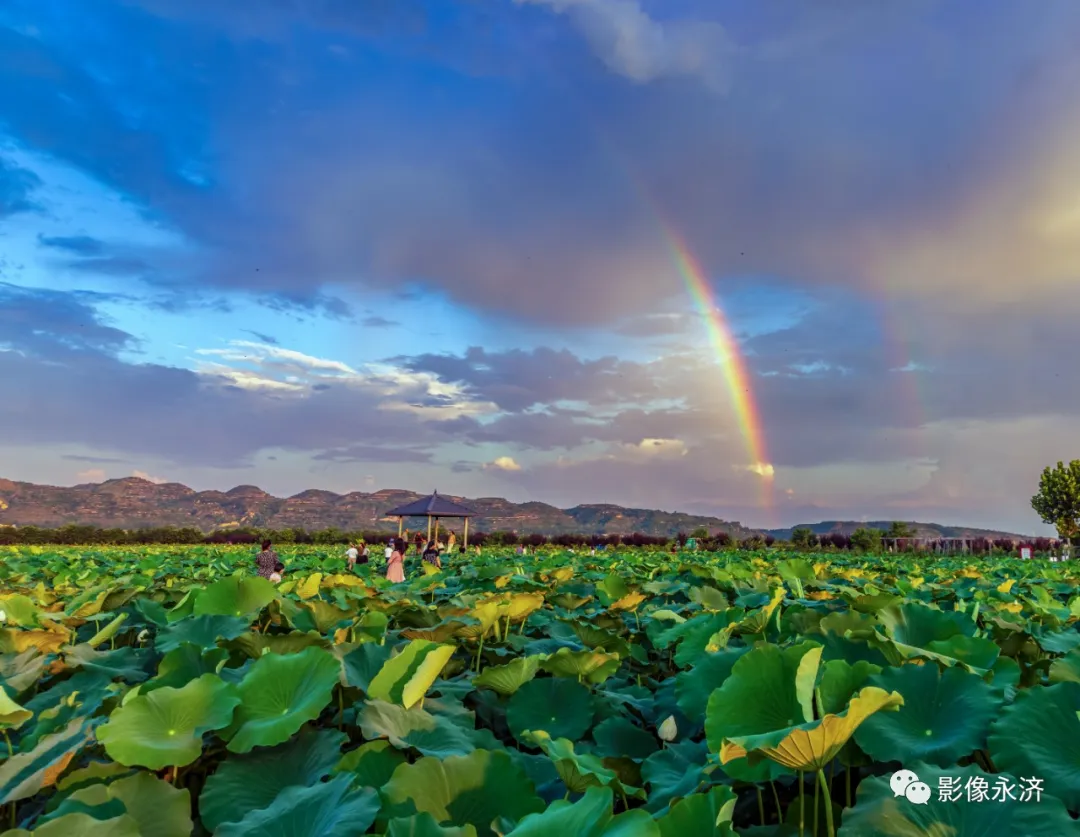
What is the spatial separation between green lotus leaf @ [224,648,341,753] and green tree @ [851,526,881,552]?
116 ft

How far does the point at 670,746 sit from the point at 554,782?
0.29 meters

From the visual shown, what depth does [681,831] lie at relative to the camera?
0.94 meters

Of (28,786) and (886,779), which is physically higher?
(886,779)

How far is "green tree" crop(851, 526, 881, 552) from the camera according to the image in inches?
1315

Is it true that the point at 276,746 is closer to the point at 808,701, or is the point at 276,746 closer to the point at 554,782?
the point at 554,782

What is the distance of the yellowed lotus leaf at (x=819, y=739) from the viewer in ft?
3.12

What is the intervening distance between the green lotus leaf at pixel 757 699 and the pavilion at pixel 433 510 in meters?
32.9

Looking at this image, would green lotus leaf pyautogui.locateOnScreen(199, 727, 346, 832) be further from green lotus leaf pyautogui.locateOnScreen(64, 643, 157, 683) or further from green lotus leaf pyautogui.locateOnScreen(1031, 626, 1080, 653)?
green lotus leaf pyautogui.locateOnScreen(1031, 626, 1080, 653)

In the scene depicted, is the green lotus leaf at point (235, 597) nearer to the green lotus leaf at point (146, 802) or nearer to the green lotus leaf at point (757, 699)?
the green lotus leaf at point (146, 802)

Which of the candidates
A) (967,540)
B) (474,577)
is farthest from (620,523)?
(474,577)

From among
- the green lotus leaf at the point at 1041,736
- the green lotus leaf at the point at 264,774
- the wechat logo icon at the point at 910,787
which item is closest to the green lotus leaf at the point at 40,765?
the green lotus leaf at the point at 264,774

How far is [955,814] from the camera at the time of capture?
1026 mm

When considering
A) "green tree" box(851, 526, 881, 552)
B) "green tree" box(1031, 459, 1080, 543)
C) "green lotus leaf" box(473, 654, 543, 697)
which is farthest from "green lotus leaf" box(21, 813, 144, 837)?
"green tree" box(1031, 459, 1080, 543)

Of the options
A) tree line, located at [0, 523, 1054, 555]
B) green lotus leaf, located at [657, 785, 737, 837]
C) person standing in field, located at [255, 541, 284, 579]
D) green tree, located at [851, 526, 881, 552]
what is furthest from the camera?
green tree, located at [851, 526, 881, 552]
